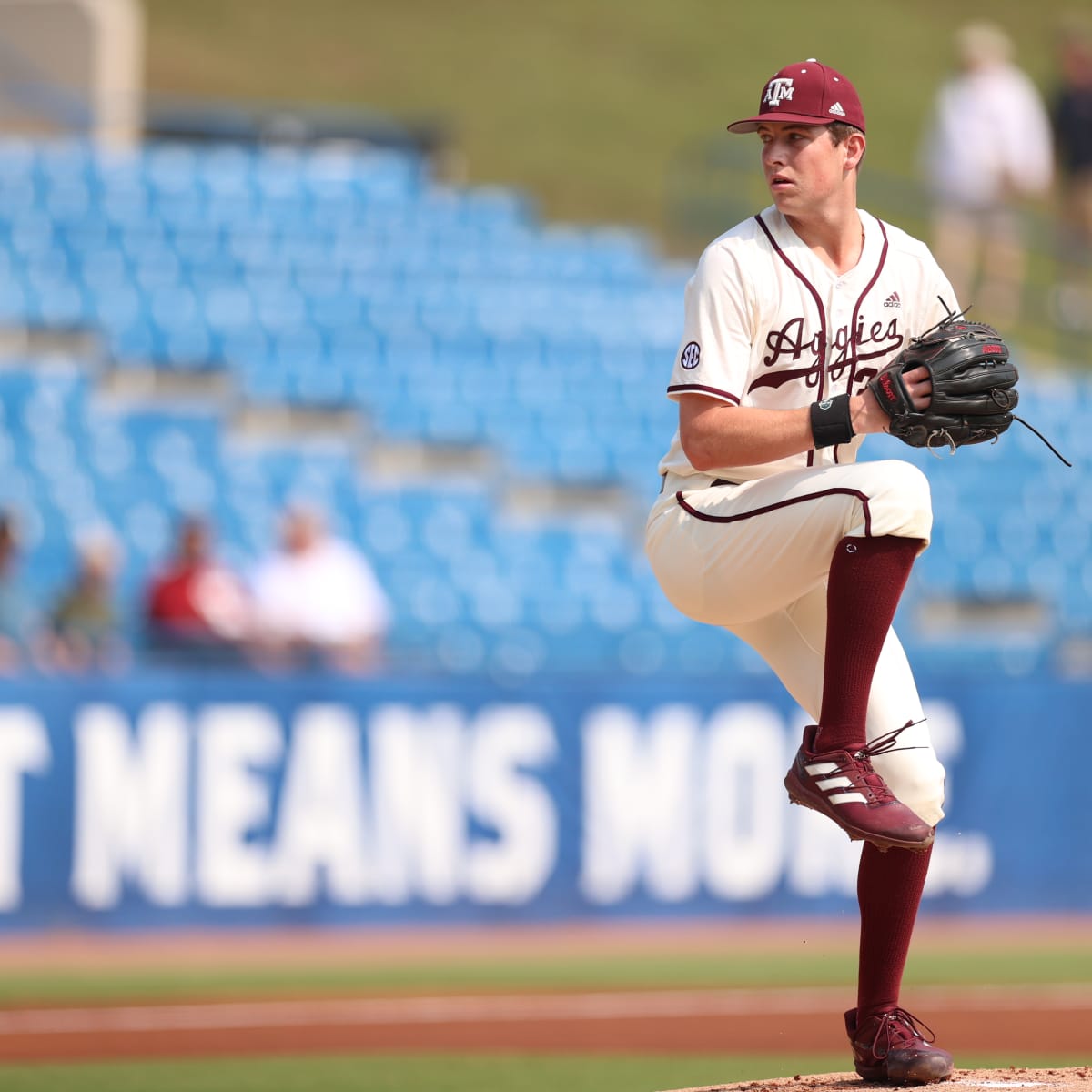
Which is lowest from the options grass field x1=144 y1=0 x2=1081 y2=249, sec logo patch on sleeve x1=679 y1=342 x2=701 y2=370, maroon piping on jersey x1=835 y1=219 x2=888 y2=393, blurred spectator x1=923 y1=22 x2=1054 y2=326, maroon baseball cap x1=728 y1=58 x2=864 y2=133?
sec logo patch on sleeve x1=679 y1=342 x2=701 y2=370

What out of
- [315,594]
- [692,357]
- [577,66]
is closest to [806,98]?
[692,357]

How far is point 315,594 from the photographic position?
1000 centimetres

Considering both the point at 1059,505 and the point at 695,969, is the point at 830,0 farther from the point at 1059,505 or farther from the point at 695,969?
the point at 695,969

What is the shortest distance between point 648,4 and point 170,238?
20829 mm

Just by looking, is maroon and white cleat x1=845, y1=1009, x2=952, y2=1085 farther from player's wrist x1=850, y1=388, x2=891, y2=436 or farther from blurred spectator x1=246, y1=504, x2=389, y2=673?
blurred spectator x1=246, y1=504, x2=389, y2=673

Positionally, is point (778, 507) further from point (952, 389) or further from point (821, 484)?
point (952, 389)

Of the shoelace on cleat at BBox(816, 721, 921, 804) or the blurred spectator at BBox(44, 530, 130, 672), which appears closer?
the shoelace on cleat at BBox(816, 721, 921, 804)

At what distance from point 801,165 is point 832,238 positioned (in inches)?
8.1

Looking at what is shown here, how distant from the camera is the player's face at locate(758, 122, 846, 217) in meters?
4.26

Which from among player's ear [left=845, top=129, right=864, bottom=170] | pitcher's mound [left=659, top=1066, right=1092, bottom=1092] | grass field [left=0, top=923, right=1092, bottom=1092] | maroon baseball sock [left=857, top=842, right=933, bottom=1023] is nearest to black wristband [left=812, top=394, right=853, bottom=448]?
player's ear [left=845, top=129, right=864, bottom=170]

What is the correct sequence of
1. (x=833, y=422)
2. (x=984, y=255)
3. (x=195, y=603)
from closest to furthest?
(x=833, y=422) → (x=195, y=603) → (x=984, y=255)

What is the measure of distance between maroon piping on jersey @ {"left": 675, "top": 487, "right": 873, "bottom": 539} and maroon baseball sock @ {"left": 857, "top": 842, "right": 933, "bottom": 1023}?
0.84 meters

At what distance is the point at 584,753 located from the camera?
987cm

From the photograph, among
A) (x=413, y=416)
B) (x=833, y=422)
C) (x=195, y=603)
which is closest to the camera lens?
(x=833, y=422)
